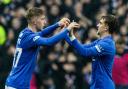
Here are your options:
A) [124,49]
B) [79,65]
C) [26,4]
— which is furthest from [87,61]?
[26,4]

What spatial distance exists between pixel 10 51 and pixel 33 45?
502cm

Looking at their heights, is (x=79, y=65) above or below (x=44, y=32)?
below

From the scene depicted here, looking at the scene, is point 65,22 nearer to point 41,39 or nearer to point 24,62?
point 41,39

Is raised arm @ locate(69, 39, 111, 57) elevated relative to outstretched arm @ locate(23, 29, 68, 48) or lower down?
lower down

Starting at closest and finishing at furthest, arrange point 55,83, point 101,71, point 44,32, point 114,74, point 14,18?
point 101,71
point 44,32
point 114,74
point 55,83
point 14,18

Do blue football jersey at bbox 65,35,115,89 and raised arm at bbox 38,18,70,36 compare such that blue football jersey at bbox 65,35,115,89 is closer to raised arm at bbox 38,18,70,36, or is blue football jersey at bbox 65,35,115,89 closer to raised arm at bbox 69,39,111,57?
raised arm at bbox 69,39,111,57

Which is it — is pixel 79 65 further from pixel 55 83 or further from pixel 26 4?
pixel 26 4

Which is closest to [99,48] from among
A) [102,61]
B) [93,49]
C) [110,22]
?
[93,49]

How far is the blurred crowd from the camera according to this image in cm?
1493

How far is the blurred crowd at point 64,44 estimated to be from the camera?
→ 588 inches

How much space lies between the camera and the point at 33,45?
1027cm

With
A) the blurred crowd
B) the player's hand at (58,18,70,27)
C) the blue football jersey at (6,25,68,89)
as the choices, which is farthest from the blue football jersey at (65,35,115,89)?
the blurred crowd

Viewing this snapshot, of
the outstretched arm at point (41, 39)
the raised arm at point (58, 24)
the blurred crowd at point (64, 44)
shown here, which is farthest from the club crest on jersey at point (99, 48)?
the blurred crowd at point (64, 44)

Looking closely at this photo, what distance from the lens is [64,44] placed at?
50.9ft
